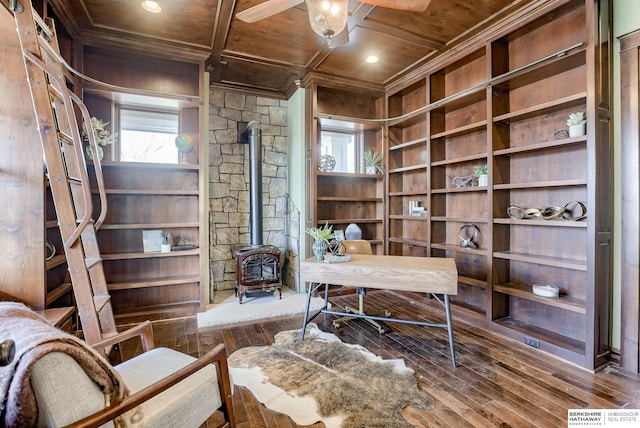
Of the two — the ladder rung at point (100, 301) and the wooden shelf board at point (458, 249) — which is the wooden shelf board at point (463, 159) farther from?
the ladder rung at point (100, 301)

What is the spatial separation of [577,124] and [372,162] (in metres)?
2.40

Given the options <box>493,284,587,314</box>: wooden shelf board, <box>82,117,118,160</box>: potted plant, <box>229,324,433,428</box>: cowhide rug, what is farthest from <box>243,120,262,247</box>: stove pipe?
<box>493,284,587,314</box>: wooden shelf board

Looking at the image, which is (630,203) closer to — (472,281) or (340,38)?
(472,281)

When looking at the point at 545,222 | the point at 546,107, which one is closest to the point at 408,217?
the point at 545,222

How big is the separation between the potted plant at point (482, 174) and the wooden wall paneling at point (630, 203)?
102 cm

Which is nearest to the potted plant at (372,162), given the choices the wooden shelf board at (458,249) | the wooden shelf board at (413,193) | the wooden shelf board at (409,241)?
the wooden shelf board at (413,193)

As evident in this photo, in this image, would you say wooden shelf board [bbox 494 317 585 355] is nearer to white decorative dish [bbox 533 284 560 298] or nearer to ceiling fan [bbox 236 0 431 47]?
white decorative dish [bbox 533 284 560 298]

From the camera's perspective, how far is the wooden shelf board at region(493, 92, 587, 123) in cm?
242

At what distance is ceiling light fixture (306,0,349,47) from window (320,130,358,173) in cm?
278

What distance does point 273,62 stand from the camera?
368cm

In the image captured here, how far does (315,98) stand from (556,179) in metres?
2.79

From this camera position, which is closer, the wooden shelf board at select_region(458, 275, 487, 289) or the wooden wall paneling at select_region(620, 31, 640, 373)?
the wooden wall paneling at select_region(620, 31, 640, 373)

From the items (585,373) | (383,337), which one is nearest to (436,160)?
(383,337)

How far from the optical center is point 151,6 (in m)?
2.61
